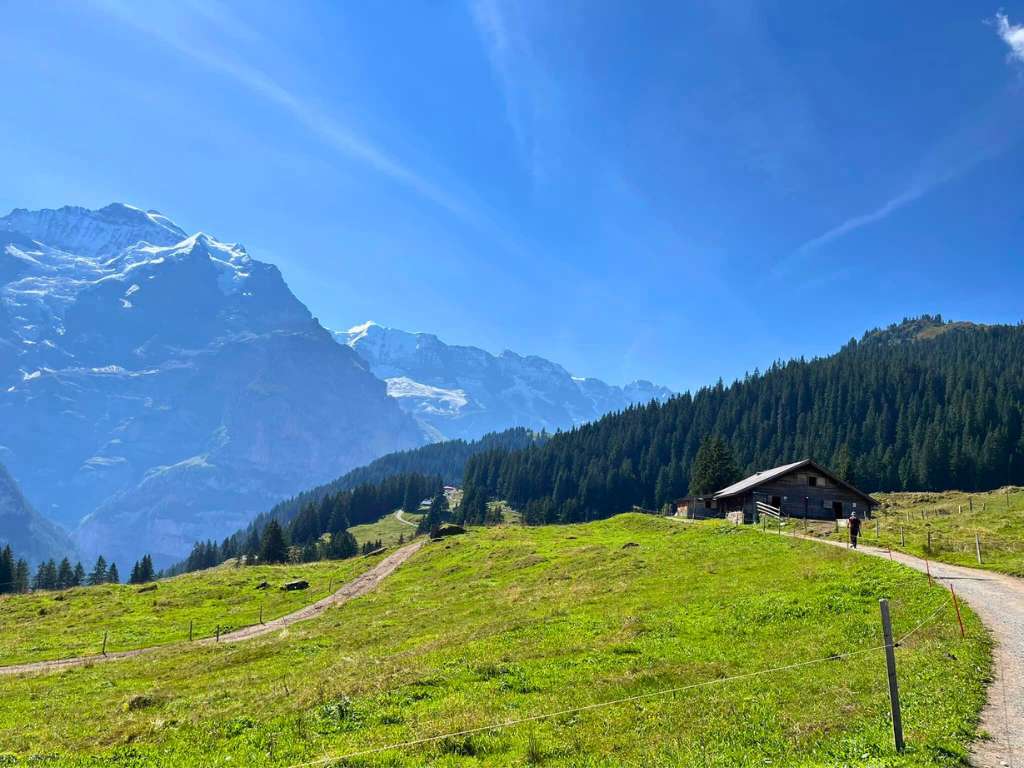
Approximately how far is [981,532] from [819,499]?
2500 cm

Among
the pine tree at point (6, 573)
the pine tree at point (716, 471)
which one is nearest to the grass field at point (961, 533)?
the pine tree at point (716, 471)

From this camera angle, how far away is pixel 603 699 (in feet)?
53.5

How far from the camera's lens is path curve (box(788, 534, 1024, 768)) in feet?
36.8

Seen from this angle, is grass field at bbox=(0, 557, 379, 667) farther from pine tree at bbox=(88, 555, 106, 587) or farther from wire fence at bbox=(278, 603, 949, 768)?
pine tree at bbox=(88, 555, 106, 587)

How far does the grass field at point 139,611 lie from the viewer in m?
45.4

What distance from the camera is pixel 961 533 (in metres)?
47.9

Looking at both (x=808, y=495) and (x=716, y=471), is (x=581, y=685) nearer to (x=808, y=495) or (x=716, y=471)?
(x=808, y=495)

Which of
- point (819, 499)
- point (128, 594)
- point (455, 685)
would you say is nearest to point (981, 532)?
point (819, 499)

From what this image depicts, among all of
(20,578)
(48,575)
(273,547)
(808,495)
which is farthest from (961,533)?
(48,575)

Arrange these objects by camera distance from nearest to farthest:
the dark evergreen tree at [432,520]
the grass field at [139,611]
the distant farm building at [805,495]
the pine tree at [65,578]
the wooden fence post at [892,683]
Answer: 1. the wooden fence post at [892,683]
2. the grass field at [139,611]
3. the distant farm building at [805,495]
4. the pine tree at [65,578]
5. the dark evergreen tree at [432,520]

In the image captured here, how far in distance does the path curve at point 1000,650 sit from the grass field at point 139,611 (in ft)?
164

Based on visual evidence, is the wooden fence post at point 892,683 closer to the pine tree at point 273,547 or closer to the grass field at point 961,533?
the grass field at point 961,533

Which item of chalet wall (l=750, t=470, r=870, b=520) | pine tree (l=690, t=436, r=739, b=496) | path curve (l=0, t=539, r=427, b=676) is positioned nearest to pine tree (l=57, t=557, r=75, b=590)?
path curve (l=0, t=539, r=427, b=676)

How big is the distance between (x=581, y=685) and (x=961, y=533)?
4594cm
